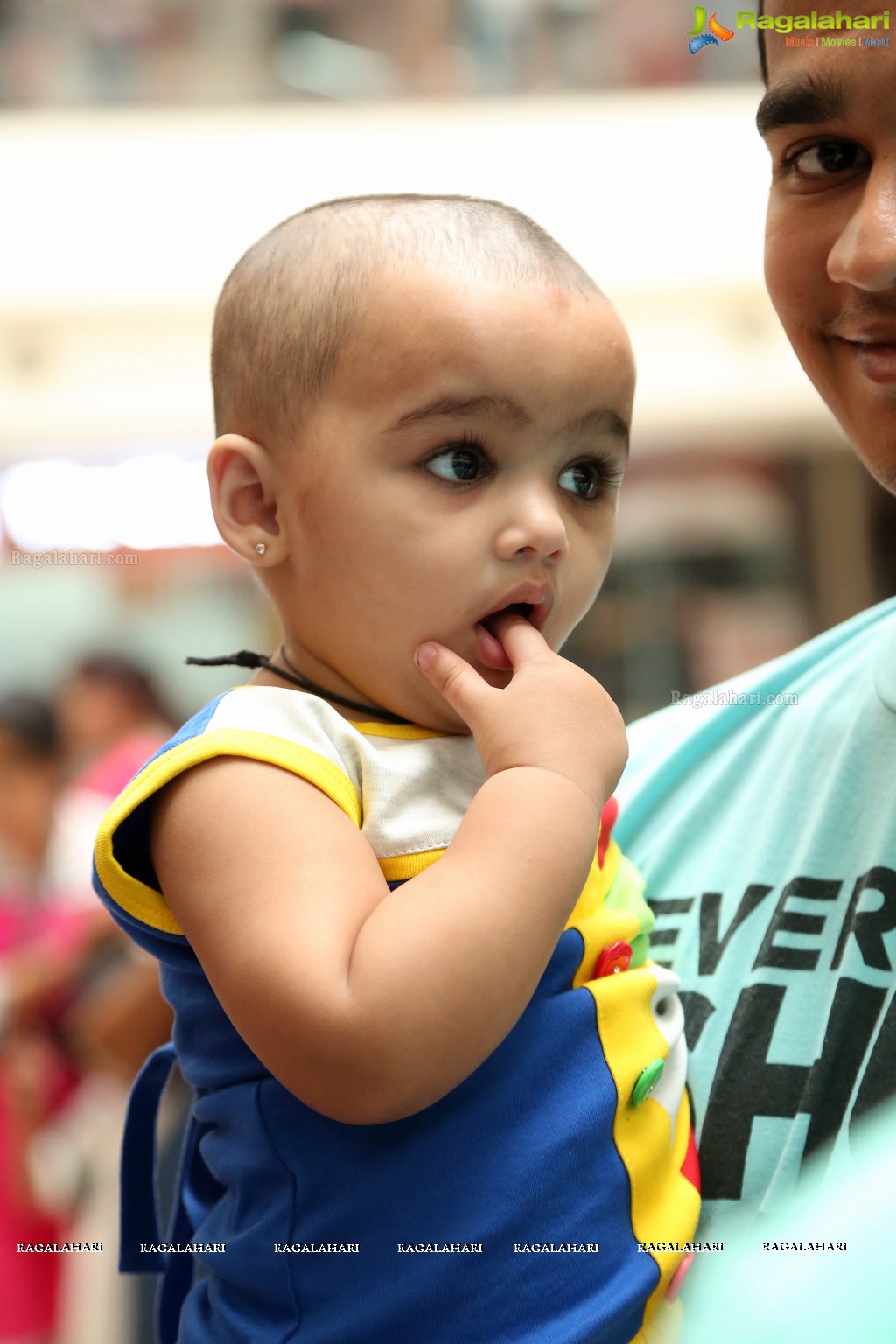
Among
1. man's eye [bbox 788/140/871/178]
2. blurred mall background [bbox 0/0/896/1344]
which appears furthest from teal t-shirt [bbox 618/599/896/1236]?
blurred mall background [bbox 0/0/896/1344]

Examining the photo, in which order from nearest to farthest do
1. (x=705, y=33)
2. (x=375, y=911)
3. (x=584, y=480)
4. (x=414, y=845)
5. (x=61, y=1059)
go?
(x=375, y=911) → (x=414, y=845) → (x=584, y=480) → (x=705, y=33) → (x=61, y=1059)

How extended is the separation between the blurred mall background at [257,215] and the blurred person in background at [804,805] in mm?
3924

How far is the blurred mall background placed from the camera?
17.6ft

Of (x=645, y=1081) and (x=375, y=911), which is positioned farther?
(x=645, y=1081)

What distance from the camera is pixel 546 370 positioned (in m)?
0.88

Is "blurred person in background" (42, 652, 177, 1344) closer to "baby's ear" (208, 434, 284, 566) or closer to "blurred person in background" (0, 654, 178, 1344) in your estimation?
"blurred person in background" (0, 654, 178, 1344)

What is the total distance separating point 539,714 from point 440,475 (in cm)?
17

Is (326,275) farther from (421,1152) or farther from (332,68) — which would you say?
(332,68)

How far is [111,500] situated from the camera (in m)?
5.58

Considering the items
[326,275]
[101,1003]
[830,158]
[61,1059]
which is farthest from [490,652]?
[61,1059]

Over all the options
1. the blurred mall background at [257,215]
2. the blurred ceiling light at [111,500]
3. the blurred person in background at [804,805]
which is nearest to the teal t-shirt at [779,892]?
the blurred person in background at [804,805]

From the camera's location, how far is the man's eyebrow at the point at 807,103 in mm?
1015

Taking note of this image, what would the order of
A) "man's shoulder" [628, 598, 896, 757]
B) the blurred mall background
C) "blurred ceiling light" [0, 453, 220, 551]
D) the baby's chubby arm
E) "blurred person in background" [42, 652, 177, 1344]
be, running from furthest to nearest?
"blurred ceiling light" [0, 453, 220, 551]
the blurred mall background
"blurred person in background" [42, 652, 177, 1344]
"man's shoulder" [628, 598, 896, 757]
the baby's chubby arm

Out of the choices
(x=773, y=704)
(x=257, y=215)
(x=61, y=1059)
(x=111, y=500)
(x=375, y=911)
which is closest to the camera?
(x=375, y=911)
